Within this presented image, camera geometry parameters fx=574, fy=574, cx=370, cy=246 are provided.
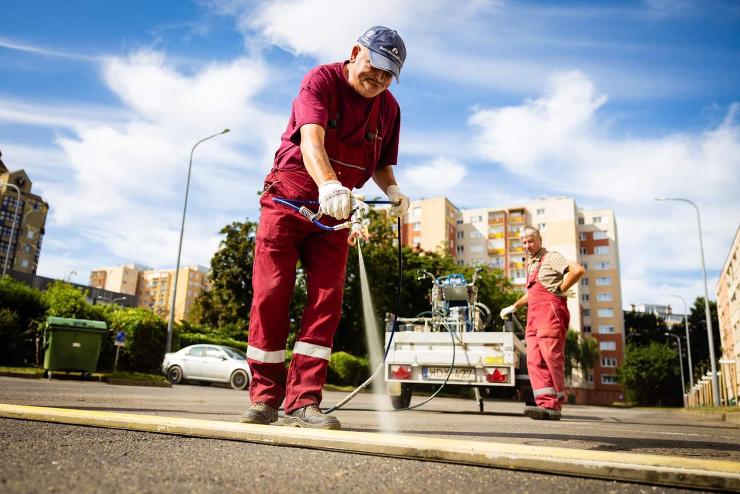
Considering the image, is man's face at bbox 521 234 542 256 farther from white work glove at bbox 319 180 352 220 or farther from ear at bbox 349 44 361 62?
white work glove at bbox 319 180 352 220

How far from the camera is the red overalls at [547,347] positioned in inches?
240

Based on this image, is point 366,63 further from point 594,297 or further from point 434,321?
point 594,297

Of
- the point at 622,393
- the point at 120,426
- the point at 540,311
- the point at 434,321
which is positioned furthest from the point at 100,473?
the point at 622,393

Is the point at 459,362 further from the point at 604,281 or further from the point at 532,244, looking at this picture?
the point at 604,281

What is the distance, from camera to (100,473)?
1556 millimetres

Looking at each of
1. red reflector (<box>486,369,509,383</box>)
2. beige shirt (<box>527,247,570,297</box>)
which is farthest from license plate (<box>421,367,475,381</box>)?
beige shirt (<box>527,247,570,297</box>)

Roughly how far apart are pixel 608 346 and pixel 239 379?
75803 millimetres

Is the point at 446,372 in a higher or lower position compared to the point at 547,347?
lower

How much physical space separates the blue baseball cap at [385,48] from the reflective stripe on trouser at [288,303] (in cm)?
98

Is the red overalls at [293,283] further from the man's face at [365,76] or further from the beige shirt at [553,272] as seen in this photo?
the beige shirt at [553,272]

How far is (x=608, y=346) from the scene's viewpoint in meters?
81.2

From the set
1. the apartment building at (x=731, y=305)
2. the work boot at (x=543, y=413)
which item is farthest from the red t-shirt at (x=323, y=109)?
the apartment building at (x=731, y=305)

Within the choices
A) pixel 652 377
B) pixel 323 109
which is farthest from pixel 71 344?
pixel 652 377

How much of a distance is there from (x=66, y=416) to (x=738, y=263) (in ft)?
175
